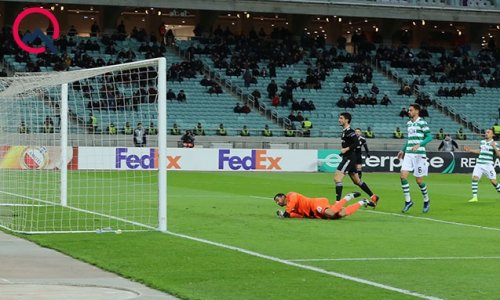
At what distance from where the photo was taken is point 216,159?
163 ft

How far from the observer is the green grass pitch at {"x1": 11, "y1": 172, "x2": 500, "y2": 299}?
12.2 meters

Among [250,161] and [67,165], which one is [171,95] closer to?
[250,161]

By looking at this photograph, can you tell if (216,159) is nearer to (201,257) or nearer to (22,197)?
(22,197)

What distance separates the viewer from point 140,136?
136 feet

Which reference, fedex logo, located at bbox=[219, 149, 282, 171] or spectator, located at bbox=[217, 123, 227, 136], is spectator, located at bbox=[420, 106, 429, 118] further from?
fedex logo, located at bbox=[219, 149, 282, 171]

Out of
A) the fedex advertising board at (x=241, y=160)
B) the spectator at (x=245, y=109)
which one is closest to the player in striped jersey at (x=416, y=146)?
the fedex advertising board at (x=241, y=160)

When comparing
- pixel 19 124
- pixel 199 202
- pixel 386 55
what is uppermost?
pixel 386 55

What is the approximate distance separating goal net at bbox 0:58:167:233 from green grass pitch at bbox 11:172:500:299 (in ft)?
4.08

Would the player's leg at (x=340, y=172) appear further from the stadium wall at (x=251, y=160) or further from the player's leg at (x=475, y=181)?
the stadium wall at (x=251, y=160)

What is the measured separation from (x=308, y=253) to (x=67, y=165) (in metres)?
16.1

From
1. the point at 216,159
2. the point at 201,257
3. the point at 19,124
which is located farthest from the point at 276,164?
the point at 201,257

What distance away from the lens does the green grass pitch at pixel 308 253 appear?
12250 millimetres

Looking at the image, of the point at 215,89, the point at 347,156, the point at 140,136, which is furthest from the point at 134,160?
the point at 215,89

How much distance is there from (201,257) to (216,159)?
1367 inches
